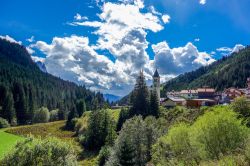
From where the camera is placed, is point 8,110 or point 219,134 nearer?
point 219,134

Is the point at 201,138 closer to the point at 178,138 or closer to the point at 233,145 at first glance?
the point at 233,145

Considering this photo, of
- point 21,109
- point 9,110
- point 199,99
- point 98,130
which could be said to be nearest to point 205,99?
point 199,99

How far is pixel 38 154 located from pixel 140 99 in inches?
2486

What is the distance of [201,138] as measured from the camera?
3516 cm

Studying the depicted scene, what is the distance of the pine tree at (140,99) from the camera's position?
95.0 m

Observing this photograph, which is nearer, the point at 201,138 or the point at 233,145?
the point at 233,145

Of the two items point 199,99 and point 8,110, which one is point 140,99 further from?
point 8,110

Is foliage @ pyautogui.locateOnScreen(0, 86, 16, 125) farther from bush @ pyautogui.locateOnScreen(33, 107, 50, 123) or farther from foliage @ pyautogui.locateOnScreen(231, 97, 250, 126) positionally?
foliage @ pyautogui.locateOnScreen(231, 97, 250, 126)

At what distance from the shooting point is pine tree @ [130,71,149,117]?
312ft

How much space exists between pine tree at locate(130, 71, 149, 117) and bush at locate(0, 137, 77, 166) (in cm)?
5839

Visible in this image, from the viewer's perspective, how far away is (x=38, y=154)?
35000 mm

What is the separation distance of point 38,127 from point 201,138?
89.1m

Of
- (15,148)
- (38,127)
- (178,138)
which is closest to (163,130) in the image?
(178,138)

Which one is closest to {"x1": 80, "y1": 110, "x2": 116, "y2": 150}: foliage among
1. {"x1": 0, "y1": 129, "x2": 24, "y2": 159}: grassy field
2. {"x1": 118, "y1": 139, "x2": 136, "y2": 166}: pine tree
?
Answer: {"x1": 0, "y1": 129, "x2": 24, "y2": 159}: grassy field
